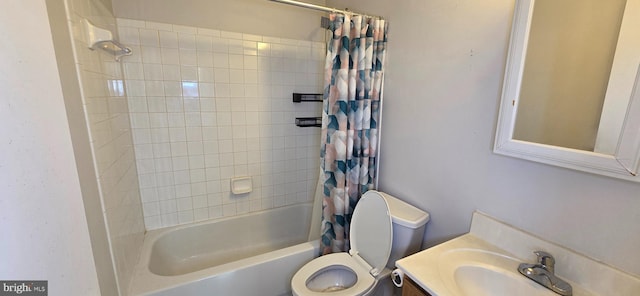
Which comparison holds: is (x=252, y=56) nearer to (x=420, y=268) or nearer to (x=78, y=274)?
(x=78, y=274)

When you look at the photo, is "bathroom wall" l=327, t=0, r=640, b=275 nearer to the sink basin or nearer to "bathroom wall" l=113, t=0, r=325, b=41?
the sink basin

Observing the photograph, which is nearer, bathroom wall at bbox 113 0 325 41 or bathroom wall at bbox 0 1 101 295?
bathroom wall at bbox 0 1 101 295

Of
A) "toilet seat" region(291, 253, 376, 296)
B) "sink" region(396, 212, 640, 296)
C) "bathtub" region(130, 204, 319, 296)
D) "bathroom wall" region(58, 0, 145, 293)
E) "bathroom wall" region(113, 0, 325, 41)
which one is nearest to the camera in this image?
"sink" region(396, 212, 640, 296)

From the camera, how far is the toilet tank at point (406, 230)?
1.37 metres

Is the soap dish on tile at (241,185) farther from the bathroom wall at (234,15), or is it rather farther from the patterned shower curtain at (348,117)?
the bathroom wall at (234,15)

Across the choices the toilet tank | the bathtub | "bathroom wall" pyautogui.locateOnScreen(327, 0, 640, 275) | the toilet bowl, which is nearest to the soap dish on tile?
the bathtub

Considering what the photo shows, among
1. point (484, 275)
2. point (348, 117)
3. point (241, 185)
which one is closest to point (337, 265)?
point (484, 275)

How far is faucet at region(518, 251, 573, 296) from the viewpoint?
0.86m

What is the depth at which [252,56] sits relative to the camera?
2.04 metres

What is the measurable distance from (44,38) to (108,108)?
63 cm

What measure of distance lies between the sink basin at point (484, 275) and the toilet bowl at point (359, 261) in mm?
397

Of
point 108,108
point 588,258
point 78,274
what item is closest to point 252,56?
point 108,108

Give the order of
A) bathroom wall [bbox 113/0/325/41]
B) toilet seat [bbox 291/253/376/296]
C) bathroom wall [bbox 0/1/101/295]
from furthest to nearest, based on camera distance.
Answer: bathroom wall [bbox 113/0/325/41] < toilet seat [bbox 291/253/376/296] < bathroom wall [bbox 0/1/101/295]

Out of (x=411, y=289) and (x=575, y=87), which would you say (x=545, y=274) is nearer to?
(x=411, y=289)
